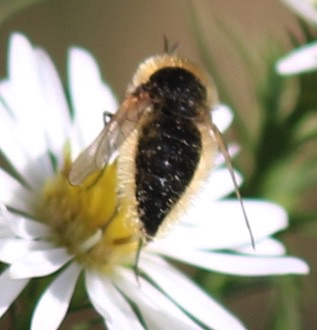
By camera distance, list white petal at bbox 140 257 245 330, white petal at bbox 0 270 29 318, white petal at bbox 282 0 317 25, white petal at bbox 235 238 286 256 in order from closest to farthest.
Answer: white petal at bbox 0 270 29 318
white petal at bbox 140 257 245 330
white petal at bbox 235 238 286 256
white petal at bbox 282 0 317 25

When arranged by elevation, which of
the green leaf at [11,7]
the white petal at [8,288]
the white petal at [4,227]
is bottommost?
the white petal at [8,288]

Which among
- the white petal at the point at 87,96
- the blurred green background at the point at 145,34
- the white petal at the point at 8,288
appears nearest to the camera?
the white petal at the point at 8,288

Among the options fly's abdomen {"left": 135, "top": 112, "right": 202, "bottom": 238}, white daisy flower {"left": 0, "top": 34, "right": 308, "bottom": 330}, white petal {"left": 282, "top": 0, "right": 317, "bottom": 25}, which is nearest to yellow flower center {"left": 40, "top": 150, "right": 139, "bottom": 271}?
white daisy flower {"left": 0, "top": 34, "right": 308, "bottom": 330}

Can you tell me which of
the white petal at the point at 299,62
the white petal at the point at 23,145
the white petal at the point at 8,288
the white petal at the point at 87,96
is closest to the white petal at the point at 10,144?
the white petal at the point at 23,145

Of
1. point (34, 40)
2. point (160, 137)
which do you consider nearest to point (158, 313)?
point (160, 137)

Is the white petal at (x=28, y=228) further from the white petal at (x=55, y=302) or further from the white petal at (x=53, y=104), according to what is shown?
the white petal at (x=53, y=104)

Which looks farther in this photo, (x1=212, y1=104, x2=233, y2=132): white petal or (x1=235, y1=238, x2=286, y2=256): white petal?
(x1=212, y1=104, x2=233, y2=132): white petal

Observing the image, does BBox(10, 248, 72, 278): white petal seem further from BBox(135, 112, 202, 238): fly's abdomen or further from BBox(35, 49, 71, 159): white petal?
BBox(35, 49, 71, 159): white petal
